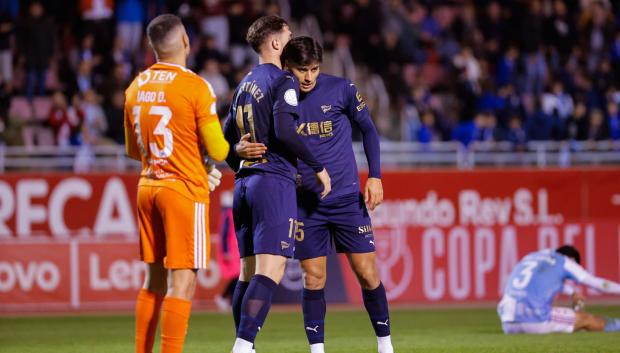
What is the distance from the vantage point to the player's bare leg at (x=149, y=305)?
24.4 ft

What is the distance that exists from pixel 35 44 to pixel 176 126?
13.9m

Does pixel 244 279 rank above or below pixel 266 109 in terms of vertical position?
below

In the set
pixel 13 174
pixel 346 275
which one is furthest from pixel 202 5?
pixel 346 275

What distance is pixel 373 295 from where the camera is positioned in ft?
29.4

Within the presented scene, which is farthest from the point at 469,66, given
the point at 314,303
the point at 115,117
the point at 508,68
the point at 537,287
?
the point at 314,303

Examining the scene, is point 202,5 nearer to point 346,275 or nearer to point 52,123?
point 52,123

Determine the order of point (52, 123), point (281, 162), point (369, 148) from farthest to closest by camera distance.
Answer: point (52, 123), point (369, 148), point (281, 162)

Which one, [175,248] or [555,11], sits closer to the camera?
[175,248]

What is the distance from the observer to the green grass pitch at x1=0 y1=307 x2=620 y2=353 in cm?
1086

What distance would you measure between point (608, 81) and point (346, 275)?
8155mm

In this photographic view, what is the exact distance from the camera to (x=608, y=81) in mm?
23219

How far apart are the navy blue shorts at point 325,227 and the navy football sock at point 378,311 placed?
0.35m

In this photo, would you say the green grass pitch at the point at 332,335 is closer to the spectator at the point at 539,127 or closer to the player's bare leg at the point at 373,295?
the player's bare leg at the point at 373,295

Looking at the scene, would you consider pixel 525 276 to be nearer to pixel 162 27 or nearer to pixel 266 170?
pixel 266 170
